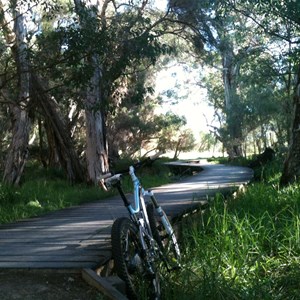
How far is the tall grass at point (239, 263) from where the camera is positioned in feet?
14.6

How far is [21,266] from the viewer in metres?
4.52

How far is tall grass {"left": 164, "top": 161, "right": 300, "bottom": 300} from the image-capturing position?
4445 millimetres

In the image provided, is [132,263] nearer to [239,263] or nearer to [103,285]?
[103,285]

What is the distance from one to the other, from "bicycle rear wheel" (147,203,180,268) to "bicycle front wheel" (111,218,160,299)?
0.82 meters

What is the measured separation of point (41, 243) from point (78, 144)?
910 inches

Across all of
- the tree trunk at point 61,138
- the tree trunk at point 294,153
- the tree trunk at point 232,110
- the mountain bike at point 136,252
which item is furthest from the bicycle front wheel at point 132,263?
the tree trunk at point 232,110

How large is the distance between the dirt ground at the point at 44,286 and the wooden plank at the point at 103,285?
0.04 meters

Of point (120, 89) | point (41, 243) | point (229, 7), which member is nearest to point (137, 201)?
point (41, 243)

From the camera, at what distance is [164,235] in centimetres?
589

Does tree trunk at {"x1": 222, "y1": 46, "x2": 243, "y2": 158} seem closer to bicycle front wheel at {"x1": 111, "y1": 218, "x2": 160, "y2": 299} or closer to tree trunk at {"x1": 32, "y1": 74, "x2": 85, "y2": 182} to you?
tree trunk at {"x1": 32, "y1": 74, "x2": 85, "y2": 182}

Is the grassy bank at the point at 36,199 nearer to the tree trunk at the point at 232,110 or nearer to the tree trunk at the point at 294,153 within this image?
the tree trunk at the point at 294,153

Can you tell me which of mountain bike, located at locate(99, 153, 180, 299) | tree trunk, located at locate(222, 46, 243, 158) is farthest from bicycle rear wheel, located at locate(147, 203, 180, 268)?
tree trunk, located at locate(222, 46, 243, 158)

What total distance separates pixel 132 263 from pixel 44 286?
31.9 inches

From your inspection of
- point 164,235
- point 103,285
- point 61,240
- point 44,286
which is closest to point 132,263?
point 103,285
